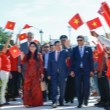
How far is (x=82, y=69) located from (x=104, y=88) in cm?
80

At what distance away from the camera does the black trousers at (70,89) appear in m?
12.9

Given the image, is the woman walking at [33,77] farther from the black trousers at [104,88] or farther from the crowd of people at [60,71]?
the black trousers at [104,88]

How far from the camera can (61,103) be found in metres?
12.1

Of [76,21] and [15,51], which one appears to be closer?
[76,21]

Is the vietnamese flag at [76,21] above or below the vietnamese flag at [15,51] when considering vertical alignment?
above

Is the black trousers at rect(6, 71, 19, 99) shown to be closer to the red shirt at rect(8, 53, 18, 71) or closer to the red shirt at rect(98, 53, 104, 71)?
the red shirt at rect(8, 53, 18, 71)

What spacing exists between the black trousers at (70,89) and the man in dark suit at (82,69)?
116 centimetres

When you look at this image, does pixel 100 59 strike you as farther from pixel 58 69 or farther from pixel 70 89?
pixel 70 89

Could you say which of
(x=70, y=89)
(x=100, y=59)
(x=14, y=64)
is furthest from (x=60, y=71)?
(x=14, y=64)

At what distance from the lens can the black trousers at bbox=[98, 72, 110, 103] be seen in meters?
11.6

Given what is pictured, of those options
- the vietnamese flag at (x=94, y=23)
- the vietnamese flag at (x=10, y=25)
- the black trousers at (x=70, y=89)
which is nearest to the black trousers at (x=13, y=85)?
the vietnamese flag at (x=10, y=25)

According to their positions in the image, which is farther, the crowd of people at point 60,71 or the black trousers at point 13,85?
the black trousers at point 13,85

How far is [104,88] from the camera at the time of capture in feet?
38.2

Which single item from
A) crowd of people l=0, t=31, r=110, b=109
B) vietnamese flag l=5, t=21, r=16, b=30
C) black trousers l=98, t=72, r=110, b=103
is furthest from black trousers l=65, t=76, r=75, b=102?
vietnamese flag l=5, t=21, r=16, b=30
